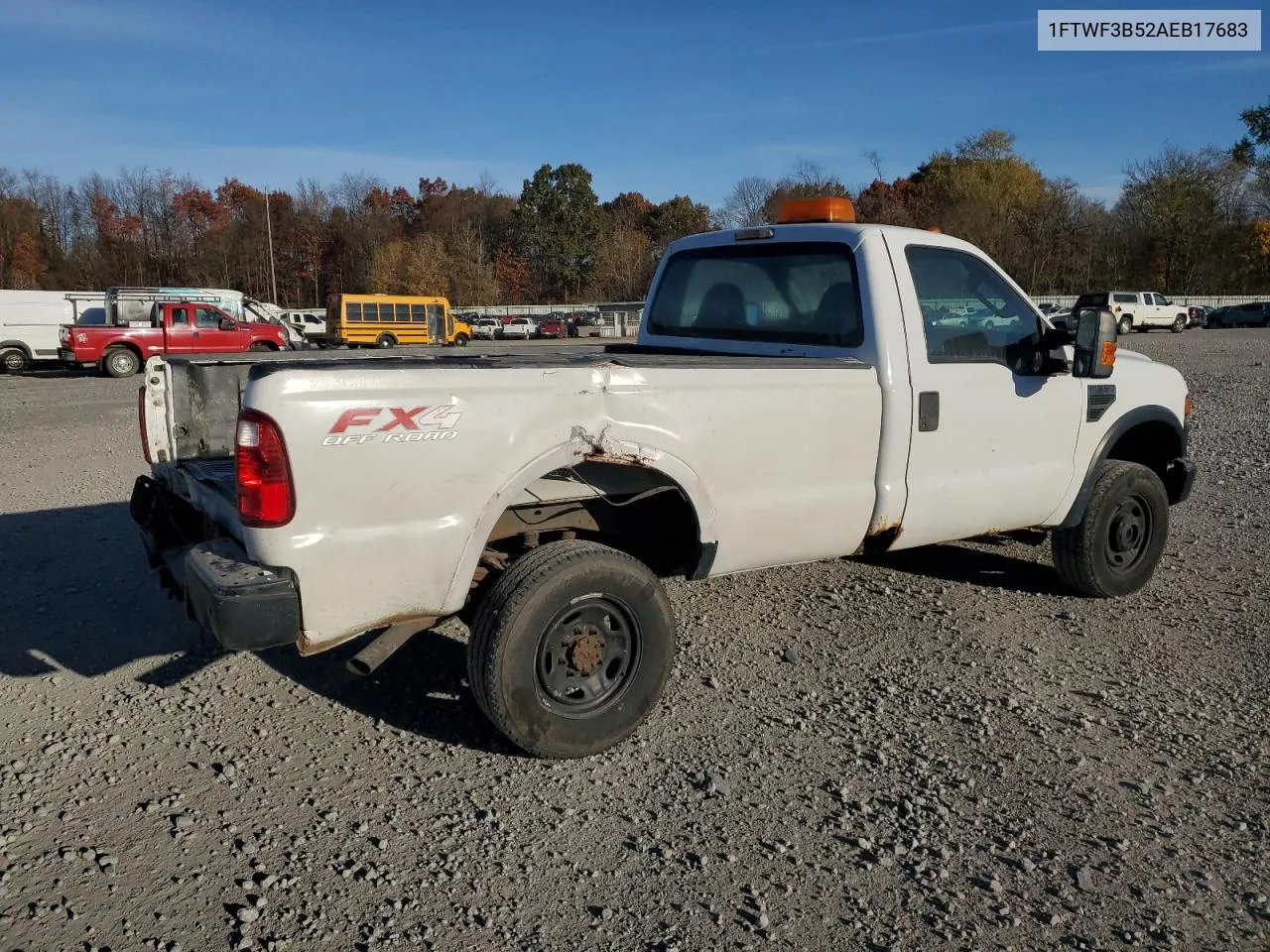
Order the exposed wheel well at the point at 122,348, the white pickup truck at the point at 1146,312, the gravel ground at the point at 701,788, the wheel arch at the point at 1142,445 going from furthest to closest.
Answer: the white pickup truck at the point at 1146,312 → the exposed wheel well at the point at 122,348 → the wheel arch at the point at 1142,445 → the gravel ground at the point at 701,788

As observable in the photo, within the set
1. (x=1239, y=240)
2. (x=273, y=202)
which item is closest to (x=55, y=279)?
(x=273, y=202)

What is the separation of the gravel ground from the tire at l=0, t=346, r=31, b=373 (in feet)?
81.1

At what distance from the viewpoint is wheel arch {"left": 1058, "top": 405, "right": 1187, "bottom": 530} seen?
5.16 metres

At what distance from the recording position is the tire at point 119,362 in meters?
23.3

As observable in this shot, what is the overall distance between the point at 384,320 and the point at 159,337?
16.2 m

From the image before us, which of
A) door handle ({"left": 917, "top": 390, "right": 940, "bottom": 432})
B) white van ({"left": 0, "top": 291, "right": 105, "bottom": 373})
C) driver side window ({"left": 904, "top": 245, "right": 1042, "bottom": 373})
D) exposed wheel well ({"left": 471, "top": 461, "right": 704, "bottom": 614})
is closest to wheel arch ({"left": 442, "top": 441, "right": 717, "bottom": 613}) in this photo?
exposed wheel well ({"left": 471, "top": 461, "right": 704, "bottom": 614})

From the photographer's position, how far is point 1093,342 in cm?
465

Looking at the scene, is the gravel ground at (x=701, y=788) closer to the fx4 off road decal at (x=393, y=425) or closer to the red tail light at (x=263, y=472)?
the red tail light at (x=263, y=472)

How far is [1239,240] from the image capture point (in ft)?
206

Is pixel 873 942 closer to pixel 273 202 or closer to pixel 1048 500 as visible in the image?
pixel 1048 500

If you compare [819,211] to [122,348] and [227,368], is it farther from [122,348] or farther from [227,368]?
[122,348]

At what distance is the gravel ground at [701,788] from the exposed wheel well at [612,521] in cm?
63

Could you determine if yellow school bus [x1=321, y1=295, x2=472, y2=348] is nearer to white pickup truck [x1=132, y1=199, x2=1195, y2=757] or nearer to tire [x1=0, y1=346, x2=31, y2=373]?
tire [x1=0, y1=346, x2=31, y2=373]

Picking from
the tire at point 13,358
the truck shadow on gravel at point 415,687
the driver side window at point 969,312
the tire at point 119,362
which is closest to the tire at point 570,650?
the truck shadow on gravel at point 415,687
